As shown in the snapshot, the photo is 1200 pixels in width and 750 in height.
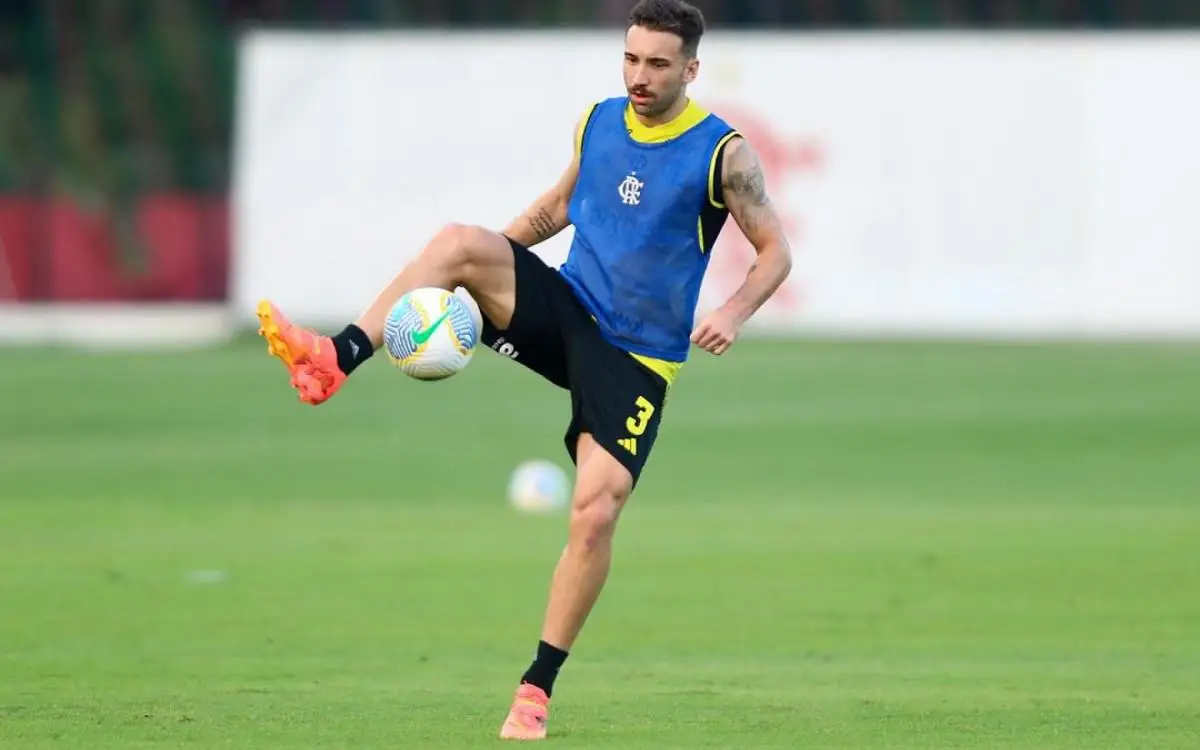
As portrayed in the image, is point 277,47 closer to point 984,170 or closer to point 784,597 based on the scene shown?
point 984,170

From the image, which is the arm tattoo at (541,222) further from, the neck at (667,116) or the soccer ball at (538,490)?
the soccer ball at (538,490)

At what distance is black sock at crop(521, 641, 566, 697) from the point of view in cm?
879

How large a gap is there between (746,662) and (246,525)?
6247 millimetres

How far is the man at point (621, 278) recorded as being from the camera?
8805 millimetres

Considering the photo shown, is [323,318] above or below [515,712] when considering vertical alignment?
below

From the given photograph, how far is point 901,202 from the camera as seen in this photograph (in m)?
33.1

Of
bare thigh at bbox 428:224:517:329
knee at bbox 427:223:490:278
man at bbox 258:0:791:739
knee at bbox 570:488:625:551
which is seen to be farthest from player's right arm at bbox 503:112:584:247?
knee at bbox 570:488:625:551

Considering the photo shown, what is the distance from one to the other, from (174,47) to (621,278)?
102 ft

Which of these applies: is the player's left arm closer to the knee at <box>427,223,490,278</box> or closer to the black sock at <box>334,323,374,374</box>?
the knee at <box>427,223,490,278</box>

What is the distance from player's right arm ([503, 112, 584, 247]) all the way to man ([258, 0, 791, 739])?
15 centimetres

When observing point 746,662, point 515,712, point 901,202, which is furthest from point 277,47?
point 515,712

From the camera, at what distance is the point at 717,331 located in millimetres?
8664

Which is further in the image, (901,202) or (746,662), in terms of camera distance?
(901,202)

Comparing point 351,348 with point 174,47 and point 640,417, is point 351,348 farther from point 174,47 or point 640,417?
point 174,47
